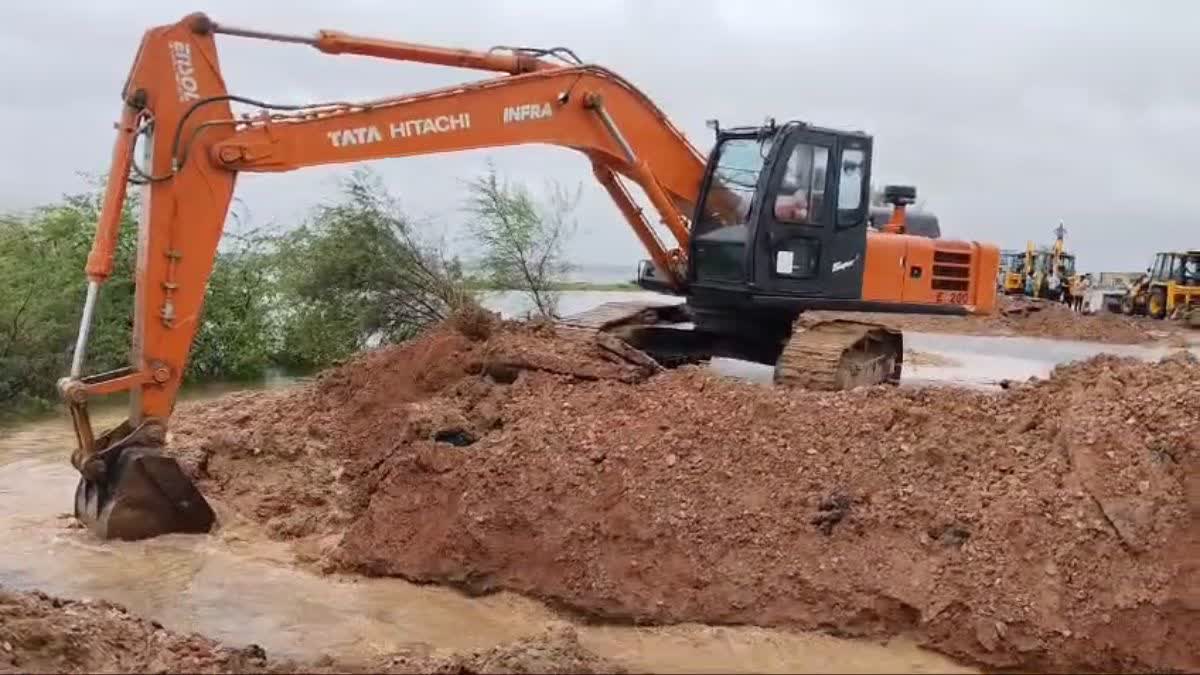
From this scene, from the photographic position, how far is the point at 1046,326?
2492 centimetres

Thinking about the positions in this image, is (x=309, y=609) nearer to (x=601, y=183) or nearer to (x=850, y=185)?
(x=601, y=183)

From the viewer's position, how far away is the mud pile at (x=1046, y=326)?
79.2ft

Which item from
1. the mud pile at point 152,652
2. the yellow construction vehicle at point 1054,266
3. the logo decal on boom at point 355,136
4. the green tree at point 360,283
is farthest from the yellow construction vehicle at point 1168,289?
the mud pile at point 152,652

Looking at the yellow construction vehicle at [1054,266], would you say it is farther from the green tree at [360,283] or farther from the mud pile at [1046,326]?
the green tree at [360,283]

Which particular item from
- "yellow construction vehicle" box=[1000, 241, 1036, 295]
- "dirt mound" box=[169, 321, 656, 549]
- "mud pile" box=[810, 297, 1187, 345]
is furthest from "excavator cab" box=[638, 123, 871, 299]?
"yellow construction vehicle" box=[1000, 241, 1036, 295]

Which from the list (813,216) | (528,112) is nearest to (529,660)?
(528,112)

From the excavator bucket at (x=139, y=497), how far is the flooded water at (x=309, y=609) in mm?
95

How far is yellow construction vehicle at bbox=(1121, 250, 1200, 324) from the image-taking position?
2983 centimetres

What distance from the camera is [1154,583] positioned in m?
5.53

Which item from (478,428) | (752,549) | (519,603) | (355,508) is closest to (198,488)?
(355,508)

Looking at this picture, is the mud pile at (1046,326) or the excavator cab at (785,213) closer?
the excavator cab at (785,213)

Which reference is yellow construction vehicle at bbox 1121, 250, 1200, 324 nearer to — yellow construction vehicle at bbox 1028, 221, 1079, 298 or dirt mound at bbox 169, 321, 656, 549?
yellow construction vehicle at bbox 1028, 221, 1079, 298

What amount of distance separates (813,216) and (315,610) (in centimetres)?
522

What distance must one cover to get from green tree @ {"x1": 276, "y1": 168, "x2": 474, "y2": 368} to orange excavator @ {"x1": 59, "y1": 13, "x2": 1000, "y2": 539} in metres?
4.95
